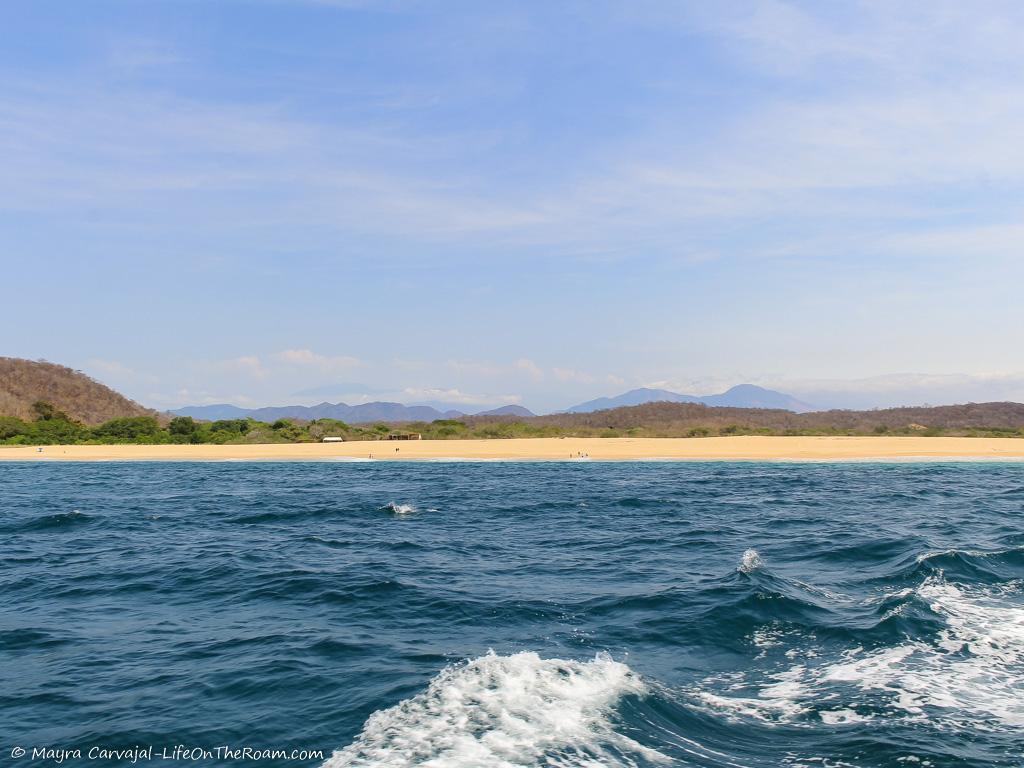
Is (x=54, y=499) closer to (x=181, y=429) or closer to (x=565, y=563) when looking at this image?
(x=565, y=563)

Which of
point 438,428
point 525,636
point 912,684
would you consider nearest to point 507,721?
point 525,636

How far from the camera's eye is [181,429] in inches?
3199

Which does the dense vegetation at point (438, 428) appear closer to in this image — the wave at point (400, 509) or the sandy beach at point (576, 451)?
the sandy beach at point (576, 451)

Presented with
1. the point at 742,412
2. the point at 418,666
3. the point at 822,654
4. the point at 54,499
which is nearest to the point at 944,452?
the point at 822,654

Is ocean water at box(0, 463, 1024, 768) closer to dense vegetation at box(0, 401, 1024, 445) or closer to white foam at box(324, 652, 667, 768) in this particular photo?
white foam at box(324, 652, 667, 768)

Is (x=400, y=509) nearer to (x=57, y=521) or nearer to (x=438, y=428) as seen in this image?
(x=57, y=521)

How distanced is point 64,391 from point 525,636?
135142 mm

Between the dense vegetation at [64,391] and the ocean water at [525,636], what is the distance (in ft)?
332

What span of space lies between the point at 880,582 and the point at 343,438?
7330 cm

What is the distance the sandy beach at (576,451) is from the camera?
5694cm

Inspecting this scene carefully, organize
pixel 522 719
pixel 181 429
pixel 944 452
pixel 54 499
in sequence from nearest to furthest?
pixel 522 719 → pixel 54 499 → pixel 944 452 → pixel 181 429

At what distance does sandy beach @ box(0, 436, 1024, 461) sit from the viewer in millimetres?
56938

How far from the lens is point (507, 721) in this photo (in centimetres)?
853

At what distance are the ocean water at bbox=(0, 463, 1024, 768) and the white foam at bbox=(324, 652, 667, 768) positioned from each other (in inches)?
1.6
